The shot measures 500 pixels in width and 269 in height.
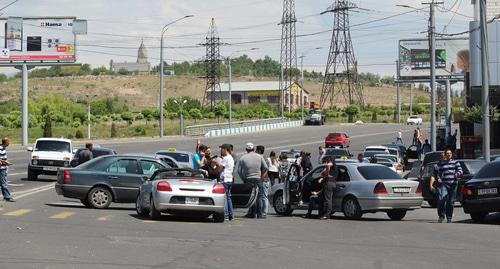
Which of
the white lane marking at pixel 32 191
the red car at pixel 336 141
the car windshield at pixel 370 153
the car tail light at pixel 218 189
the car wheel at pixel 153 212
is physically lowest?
the white lane marking at pixel 32 191

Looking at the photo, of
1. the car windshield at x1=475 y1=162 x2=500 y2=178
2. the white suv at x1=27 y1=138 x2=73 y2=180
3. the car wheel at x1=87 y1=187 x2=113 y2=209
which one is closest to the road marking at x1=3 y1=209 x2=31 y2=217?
the car wheel at x1=87 y1=187 x2=113 y2=209

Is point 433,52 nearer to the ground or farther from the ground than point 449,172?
farther from the ground

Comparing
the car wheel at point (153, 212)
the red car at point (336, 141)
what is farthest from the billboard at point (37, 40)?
the car wheel at point (153, 212)

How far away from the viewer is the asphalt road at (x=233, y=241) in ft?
42.4

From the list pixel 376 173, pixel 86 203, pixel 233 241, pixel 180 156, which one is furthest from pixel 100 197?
pixel 180 156

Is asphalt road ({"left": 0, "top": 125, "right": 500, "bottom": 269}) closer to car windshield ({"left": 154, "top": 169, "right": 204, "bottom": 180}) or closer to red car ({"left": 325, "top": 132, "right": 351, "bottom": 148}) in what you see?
car windshield ({"left": 154, "top": 169, "right": 204, "bottom": 180})

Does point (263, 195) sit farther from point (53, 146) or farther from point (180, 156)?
point (53, 146)

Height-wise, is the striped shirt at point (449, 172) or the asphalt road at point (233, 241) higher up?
the striped shirt at point (449, 172)

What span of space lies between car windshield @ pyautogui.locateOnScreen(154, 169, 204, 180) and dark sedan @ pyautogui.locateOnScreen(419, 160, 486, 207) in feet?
26.1

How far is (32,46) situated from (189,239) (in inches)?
2587

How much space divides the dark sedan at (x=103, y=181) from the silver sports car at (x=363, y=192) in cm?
348

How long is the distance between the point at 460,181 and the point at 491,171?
13.7 feet

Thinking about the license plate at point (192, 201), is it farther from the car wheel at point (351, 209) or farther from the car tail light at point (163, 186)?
the car wheel at point (351, 209)

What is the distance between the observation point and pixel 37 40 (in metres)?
78.8
